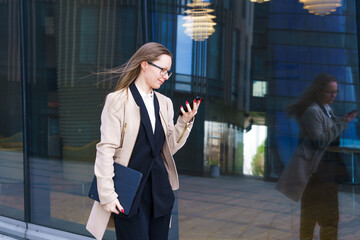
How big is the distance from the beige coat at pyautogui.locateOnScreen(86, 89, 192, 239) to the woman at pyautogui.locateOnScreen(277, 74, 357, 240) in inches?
50.6

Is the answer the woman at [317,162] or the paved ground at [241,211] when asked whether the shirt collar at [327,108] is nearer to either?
the woman at [317,162]

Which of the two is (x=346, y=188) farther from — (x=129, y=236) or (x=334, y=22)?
(x=129, y=236)

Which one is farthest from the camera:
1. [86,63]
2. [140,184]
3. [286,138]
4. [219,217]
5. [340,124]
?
[86,63]

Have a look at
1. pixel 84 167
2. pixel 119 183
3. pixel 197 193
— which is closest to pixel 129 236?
pixel 119 183

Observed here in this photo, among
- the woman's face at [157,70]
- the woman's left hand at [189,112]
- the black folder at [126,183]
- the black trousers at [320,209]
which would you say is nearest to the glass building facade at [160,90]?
the black trousers at [320,209]

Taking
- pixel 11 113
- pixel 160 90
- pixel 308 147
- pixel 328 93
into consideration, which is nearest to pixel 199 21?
pixel 160 90

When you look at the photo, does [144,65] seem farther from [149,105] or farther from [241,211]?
[241,211]

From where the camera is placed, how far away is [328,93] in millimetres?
3682

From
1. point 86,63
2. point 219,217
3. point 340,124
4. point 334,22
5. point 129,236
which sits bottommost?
point 219,217

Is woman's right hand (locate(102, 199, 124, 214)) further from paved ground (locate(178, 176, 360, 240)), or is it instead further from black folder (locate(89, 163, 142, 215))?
paved ground (locate(178, 176, 360, 240))

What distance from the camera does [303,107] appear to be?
378 cm

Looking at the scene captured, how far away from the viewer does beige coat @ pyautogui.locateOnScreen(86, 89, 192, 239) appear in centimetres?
270

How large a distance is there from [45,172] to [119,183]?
10.8 ft

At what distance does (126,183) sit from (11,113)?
3985 mm
